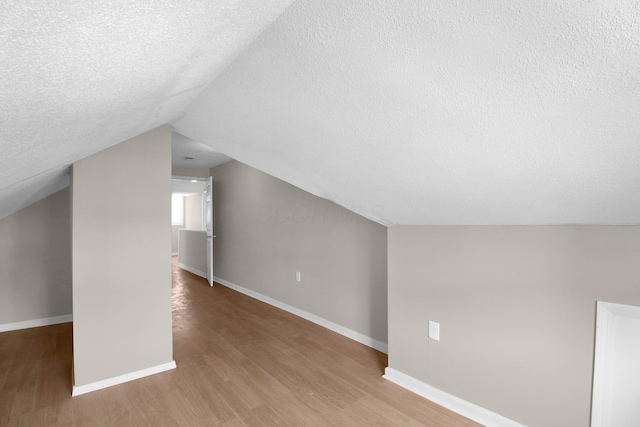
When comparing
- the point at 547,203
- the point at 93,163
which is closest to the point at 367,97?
the point at 547,203

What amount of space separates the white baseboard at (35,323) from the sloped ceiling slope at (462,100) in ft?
12.4

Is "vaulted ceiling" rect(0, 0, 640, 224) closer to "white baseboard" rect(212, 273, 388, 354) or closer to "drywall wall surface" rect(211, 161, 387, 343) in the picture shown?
"drywall wall surface" rect(211, 161, 387, 343)

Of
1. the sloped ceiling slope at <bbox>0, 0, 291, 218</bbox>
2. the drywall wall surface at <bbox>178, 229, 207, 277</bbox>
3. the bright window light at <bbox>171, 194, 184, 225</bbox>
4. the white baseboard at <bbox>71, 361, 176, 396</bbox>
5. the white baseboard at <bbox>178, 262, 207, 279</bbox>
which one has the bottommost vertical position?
the white baseboard at <bbox>178, 262, 207, 279</bbox>

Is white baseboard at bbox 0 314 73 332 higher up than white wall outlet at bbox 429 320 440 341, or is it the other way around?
white wall outlet at bbox 429 320 440 341

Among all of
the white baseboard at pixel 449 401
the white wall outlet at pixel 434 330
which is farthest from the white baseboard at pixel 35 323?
the white wall outlet at pixel 434 330

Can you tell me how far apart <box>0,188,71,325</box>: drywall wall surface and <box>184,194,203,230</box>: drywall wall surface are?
14.5 feet

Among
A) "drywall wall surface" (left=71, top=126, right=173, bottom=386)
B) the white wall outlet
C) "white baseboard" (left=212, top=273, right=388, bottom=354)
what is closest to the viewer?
the white wall outlet

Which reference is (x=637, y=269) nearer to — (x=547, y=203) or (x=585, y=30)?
(x=547, y=203)

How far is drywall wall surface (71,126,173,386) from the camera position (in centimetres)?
232

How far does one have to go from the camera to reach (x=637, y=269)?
4.82 feet

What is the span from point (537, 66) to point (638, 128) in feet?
1.31

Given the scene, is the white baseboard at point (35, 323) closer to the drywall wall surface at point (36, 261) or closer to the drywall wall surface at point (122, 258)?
the drywall wall surface at point (36, 261)

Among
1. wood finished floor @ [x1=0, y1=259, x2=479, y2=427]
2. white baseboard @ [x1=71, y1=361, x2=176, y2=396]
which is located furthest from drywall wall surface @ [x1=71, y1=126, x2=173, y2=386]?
wood finished floor @ [x1=0, y1=259, x2=479, y2=427]

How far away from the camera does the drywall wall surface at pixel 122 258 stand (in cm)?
232
